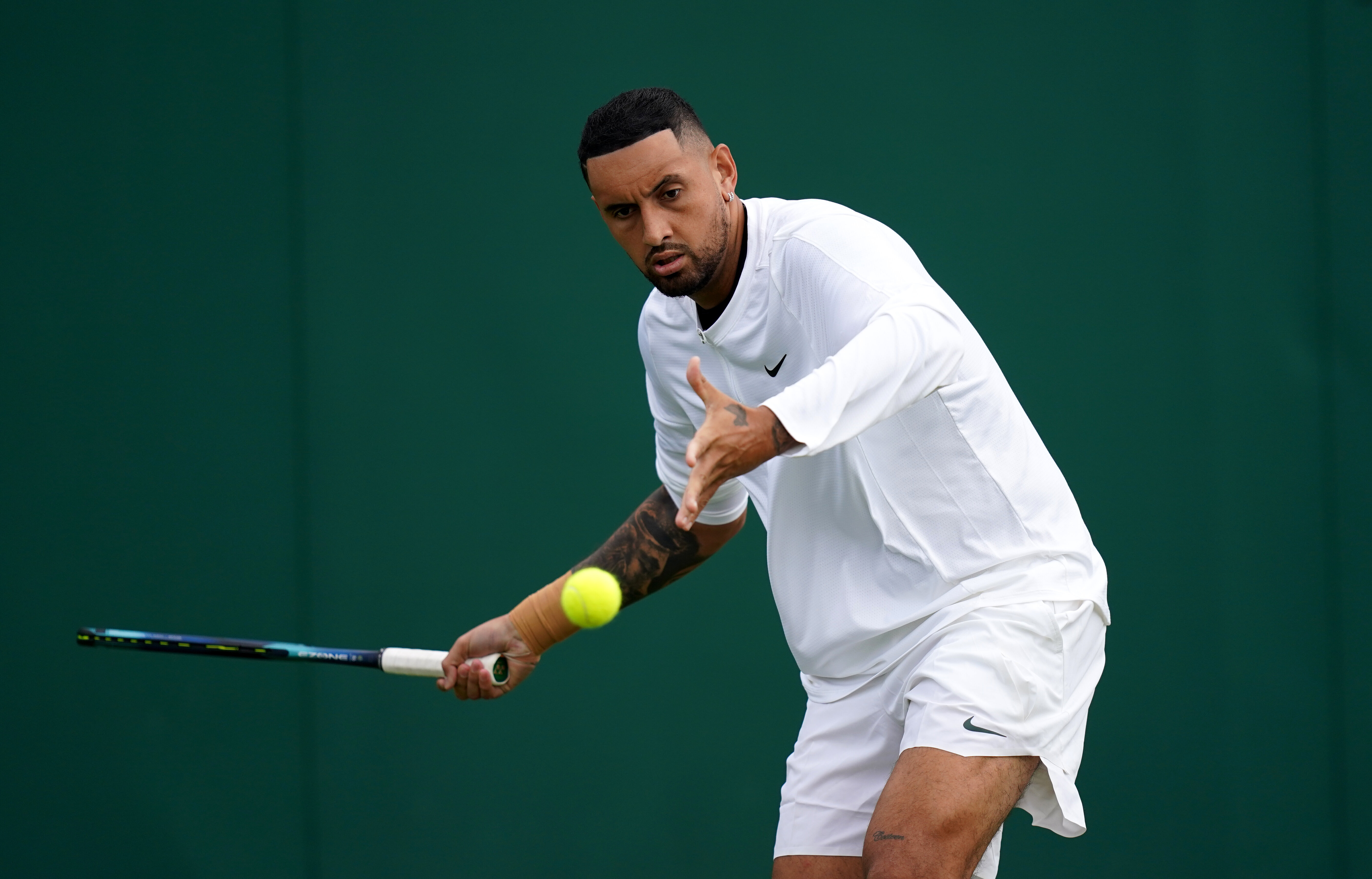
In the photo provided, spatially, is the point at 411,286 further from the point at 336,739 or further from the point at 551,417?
the point at 336,739

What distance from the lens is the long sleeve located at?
156 centimetres

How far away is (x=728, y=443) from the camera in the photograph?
1.53 metres

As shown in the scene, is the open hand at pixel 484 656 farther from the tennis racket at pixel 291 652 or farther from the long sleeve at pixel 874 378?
the long sleeve at pixel 874 378

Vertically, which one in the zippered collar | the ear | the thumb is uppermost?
the ear

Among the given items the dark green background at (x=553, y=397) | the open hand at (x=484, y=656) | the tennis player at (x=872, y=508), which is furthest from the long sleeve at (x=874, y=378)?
the dark green background at (x=553, y=397)

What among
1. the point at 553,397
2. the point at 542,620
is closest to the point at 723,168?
the point at 542,620

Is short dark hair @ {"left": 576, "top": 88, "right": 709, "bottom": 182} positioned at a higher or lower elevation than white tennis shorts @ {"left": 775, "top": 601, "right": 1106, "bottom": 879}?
higher

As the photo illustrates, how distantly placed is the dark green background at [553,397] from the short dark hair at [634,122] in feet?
4.38

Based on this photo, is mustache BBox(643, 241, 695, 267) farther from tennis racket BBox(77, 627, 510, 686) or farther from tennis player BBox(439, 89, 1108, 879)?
tennis racket BBox(77, 627, 510, 686)

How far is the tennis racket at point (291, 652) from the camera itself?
2.27 m

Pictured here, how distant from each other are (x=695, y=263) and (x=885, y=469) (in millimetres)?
494

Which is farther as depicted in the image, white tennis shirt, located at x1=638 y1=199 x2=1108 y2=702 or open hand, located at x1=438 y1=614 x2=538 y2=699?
open hand, located at x1=438 y1=614 x2=538 y2=699

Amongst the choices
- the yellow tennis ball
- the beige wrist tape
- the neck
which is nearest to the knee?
the yellow tennis ball

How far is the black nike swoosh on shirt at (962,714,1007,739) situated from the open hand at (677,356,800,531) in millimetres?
555
